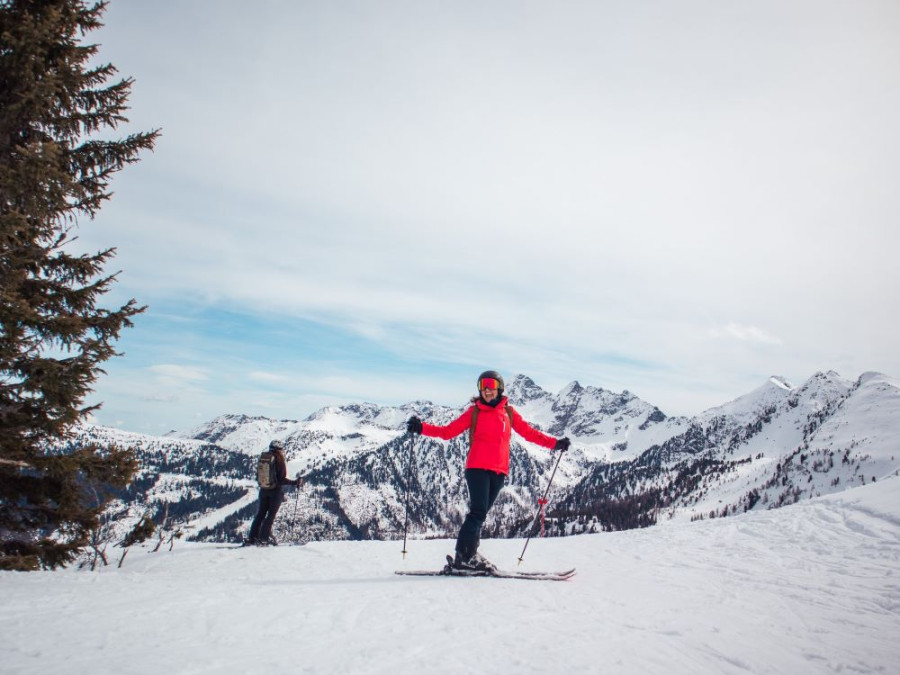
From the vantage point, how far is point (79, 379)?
724 cm

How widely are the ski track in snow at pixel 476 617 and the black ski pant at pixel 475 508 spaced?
65 centimetres

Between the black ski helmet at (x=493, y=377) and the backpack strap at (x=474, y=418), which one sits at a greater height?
the black ski helmet at (x=493, y=377)

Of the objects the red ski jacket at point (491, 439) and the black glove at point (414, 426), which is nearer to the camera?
the red ski jacket at point (491, 439)

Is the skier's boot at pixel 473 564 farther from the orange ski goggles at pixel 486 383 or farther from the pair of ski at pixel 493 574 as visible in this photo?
the orange ski goggles at pixel 486 383

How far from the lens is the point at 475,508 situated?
758 centimetres

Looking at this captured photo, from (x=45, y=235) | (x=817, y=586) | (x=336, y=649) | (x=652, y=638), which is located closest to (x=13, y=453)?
(x=45, y=235)

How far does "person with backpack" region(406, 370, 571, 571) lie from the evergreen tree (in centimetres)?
561

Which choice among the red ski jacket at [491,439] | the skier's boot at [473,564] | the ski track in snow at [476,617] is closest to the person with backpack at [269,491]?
the ski track in snow at [476,617]

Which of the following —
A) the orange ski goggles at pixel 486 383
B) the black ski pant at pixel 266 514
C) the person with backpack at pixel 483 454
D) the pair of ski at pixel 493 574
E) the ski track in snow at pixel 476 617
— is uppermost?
the orange ski goggles at pixel 486 383

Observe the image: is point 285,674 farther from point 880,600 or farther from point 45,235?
point 45,235

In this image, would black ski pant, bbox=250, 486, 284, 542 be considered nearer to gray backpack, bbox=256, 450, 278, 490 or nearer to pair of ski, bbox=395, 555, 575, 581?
gray backpack, bbox=256, 450, 278, 490

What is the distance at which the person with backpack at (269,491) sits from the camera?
1181 cm

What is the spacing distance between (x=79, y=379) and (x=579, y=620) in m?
8.03

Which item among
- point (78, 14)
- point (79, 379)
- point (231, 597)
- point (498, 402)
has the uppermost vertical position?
point (78, 14)
